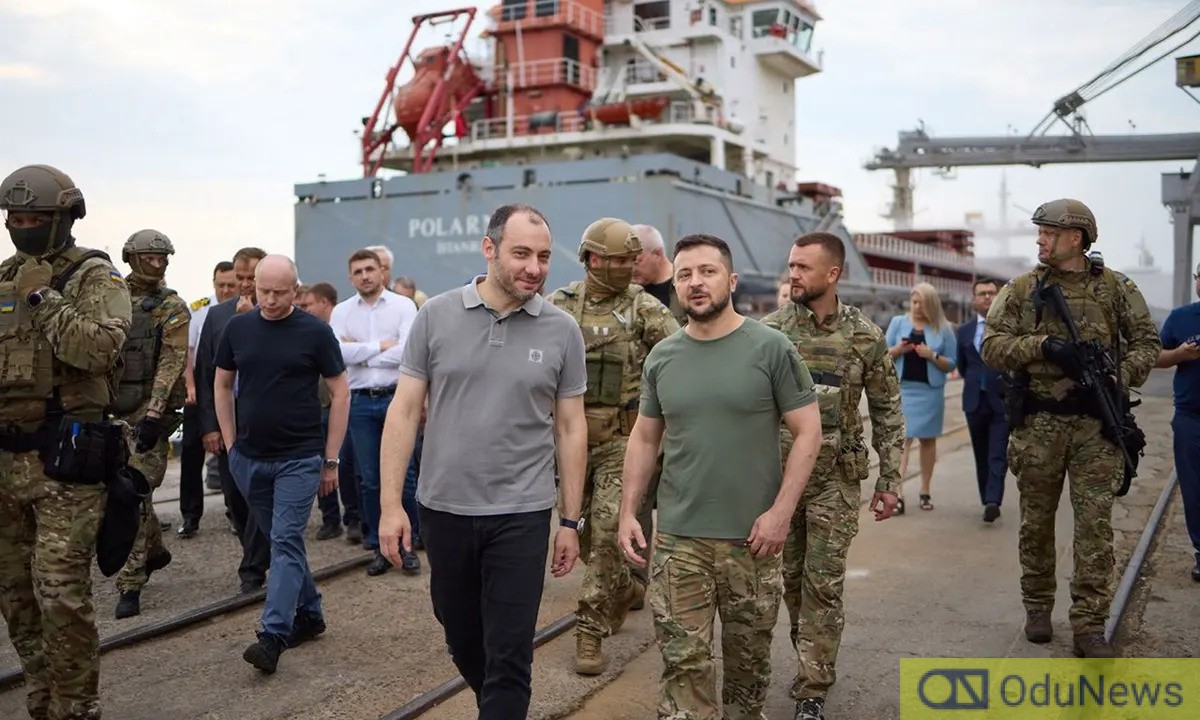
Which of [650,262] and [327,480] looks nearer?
[327,480]

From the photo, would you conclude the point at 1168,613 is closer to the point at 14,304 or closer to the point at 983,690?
the point at 983,690

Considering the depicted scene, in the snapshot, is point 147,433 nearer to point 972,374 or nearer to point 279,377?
point 279,377

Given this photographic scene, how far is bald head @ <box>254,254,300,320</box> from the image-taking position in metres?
5.07

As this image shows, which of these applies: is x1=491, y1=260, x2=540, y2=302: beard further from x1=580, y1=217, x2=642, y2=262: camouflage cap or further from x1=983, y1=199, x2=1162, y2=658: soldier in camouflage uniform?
x1=983, y1=199, x2=1162, y2=658: soldier in camouflage uniform

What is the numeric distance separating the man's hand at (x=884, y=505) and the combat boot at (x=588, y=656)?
54.4 inches

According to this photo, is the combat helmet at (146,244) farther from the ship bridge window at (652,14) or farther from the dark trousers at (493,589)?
the ship bridge window at (652,14)

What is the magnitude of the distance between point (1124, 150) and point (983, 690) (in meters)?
28.7

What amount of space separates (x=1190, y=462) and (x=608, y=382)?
3682mm

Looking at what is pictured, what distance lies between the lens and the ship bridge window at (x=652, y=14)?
28547 millimetres

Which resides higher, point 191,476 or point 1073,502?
point 1073,502

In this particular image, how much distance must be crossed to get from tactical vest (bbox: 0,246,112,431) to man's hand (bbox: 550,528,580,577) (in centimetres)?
189

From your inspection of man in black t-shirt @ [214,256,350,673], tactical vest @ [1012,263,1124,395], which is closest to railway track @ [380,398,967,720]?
man in black t-shirt @ [214,256,350,673]

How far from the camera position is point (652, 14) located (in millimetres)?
28844

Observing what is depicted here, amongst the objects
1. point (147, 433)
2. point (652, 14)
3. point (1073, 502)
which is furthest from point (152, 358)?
point (652, 14)
